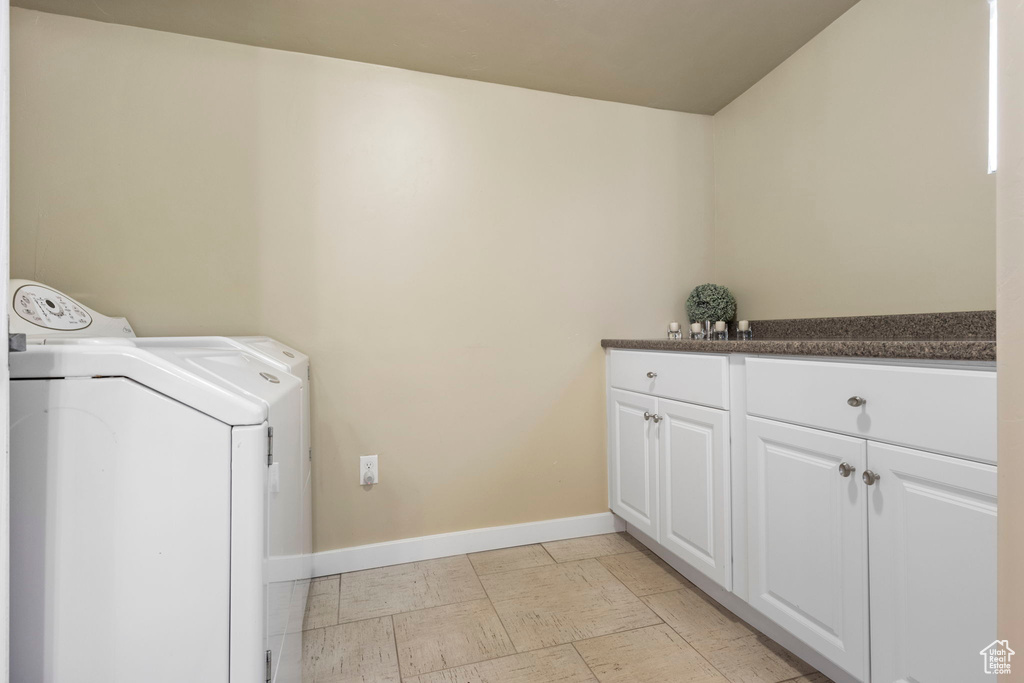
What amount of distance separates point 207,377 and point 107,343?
14 centimetres

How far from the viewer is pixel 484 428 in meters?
2.04

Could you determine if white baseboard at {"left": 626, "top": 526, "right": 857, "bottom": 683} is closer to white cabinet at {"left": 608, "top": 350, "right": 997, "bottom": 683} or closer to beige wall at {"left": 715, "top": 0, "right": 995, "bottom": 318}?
white cabinet at {"left": 608, "top": 350, "right": 997, "bottom": 683}

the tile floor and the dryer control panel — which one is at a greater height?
the dryer control panel

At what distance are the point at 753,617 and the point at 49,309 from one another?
2.29 meters

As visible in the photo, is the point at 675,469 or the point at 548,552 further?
the point at 548,552

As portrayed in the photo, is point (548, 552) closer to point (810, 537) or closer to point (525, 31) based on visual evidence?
point (810, 537)

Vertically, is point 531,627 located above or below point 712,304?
below

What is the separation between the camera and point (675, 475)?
1.66m

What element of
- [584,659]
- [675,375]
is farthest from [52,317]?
[675,375]

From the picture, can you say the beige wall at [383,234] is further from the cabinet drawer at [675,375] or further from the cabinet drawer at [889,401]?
the cabinet drawer at [889,401]

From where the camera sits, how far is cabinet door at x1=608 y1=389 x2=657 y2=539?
1814 mm

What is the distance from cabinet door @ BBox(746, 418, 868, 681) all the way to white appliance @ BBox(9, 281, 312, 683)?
3.90ft

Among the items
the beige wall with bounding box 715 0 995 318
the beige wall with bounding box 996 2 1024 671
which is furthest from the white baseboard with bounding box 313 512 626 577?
the beige wall with bounding box 996 2 1024 671

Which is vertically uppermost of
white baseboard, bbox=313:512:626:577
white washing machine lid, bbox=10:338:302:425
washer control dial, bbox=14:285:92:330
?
washer control dial, bbox=14:285:92:330
